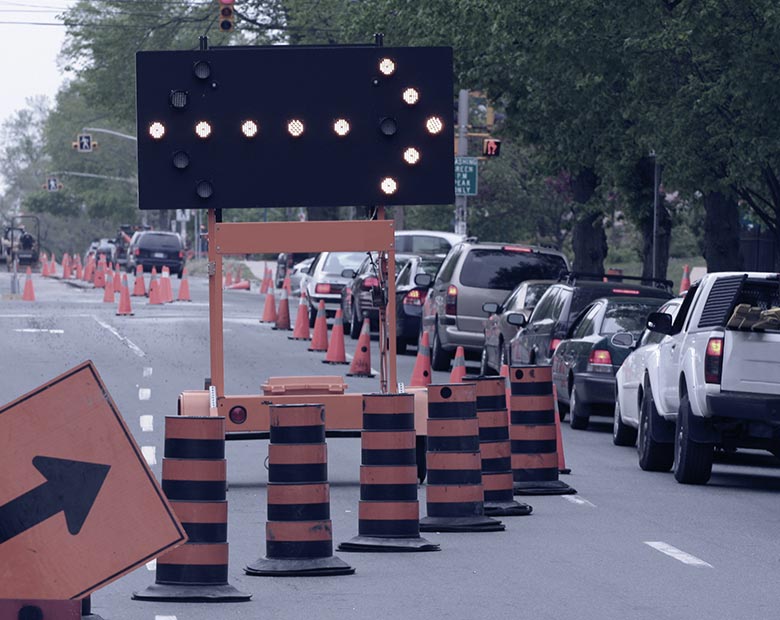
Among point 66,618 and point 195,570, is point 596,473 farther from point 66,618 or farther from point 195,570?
point 66,618

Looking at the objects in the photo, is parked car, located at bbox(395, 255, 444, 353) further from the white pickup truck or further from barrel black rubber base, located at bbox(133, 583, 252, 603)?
barrel black rubber base, located at bbox(133, 583, 252, 603)

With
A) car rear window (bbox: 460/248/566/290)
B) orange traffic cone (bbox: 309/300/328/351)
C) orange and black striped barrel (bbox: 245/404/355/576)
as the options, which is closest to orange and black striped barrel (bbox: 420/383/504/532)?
orange and black striped barrel (bbox: 245/404/355/576)

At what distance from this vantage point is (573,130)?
1194 inches

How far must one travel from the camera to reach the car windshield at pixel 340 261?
36000mm

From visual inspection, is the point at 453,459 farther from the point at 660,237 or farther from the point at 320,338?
the point at 660,237

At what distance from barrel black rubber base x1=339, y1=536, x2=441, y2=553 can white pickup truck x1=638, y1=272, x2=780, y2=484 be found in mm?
4095

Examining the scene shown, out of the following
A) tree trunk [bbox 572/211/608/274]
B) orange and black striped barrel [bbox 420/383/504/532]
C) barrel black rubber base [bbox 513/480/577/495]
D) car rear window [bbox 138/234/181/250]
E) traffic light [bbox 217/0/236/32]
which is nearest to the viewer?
orange and black striped barrel [bbox 420/383/504/532]

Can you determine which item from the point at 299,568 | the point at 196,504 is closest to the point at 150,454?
the point at 299,568

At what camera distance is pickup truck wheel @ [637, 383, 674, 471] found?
16.0 m

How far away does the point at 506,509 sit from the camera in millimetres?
12727

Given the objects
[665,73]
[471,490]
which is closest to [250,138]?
[471,490]

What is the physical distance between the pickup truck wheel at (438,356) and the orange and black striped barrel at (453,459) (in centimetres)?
1510

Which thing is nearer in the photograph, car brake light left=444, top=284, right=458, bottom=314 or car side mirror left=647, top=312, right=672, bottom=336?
car side mirror left=647, top=312, right=672, bottom=336

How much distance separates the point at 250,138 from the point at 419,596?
5.18 meters
